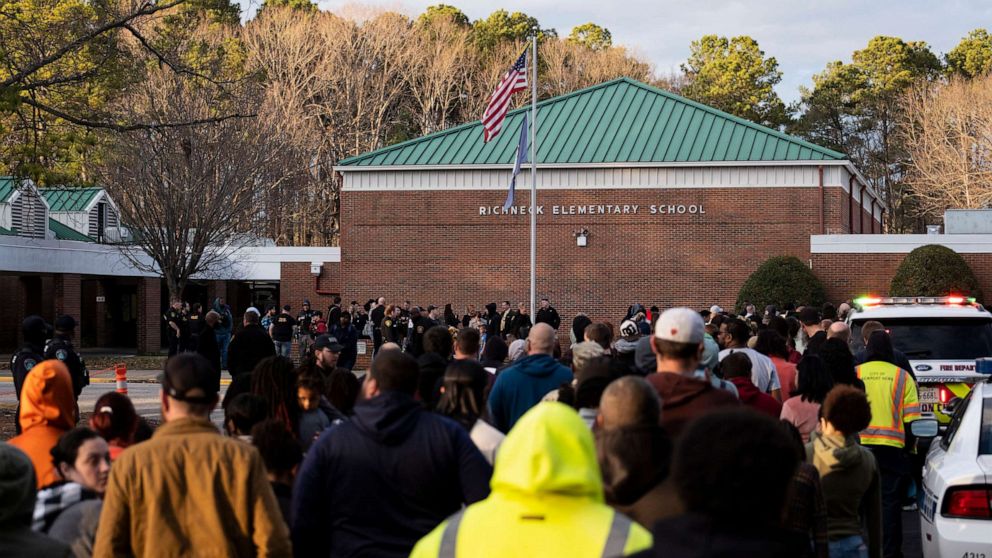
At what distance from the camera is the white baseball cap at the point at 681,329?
5.80 metres

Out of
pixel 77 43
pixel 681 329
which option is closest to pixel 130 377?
pixel 77 43

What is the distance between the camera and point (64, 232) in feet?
153

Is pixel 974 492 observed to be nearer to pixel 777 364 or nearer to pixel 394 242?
pixel 777 364

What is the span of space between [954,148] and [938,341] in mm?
54848

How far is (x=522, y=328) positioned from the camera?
2452cm

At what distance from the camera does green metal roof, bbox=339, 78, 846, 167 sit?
124 feet

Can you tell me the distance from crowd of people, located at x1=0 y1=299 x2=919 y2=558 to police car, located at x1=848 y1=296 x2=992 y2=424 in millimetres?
3831

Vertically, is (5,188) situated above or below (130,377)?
above

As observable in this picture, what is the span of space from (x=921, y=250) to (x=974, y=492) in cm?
2937

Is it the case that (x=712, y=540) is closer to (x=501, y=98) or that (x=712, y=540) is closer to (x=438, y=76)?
(x=501, y=98)

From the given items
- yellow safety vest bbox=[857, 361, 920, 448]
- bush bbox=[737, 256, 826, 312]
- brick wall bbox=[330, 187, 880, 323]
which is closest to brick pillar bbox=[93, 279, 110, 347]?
brick wall bbox=[330, 187, 880, 323]

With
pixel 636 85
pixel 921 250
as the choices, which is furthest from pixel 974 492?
pixel 636 85

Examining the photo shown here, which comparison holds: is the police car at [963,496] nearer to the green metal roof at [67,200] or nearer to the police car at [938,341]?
the police car at [938,341]

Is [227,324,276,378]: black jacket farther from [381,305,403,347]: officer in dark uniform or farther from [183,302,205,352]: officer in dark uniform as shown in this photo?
[183,302,205,352]: officer in dark uniform
